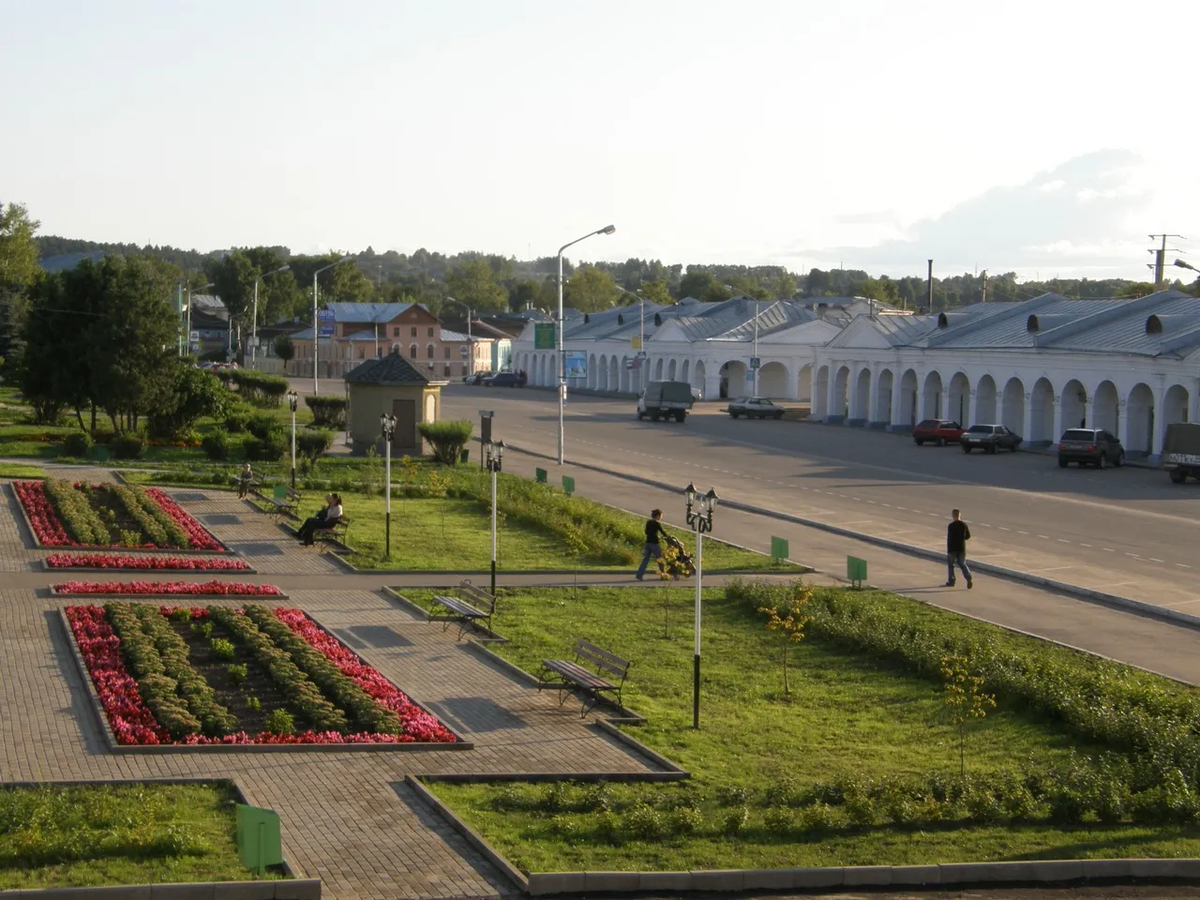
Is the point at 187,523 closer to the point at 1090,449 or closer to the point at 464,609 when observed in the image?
the point at 464,609

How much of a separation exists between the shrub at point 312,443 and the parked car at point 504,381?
67.8m

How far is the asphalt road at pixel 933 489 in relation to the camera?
30984 mm

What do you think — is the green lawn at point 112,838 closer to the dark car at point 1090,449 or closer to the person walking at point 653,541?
the person walking at point 653,541

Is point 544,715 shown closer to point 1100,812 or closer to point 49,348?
point 1100,812

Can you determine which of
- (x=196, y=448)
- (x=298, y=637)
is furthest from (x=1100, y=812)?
(x=196, y=448)

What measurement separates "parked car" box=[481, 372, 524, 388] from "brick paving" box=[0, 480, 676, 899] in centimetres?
8862

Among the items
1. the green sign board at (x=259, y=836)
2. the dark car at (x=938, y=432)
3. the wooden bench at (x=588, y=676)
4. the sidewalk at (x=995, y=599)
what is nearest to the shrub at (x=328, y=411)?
the sidewalk at (x=995, y=599)

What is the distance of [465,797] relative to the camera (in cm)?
1394

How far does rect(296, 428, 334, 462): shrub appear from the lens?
4441 cm

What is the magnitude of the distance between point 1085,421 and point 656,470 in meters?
19.5

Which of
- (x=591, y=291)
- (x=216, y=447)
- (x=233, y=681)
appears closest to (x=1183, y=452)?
(x=216, y=447)

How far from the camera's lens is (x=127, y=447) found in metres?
46.1

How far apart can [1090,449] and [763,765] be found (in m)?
39.9

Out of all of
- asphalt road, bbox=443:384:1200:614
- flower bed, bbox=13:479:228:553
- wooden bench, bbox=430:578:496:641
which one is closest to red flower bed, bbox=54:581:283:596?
wooden bench, bbox=430:578:496:641
